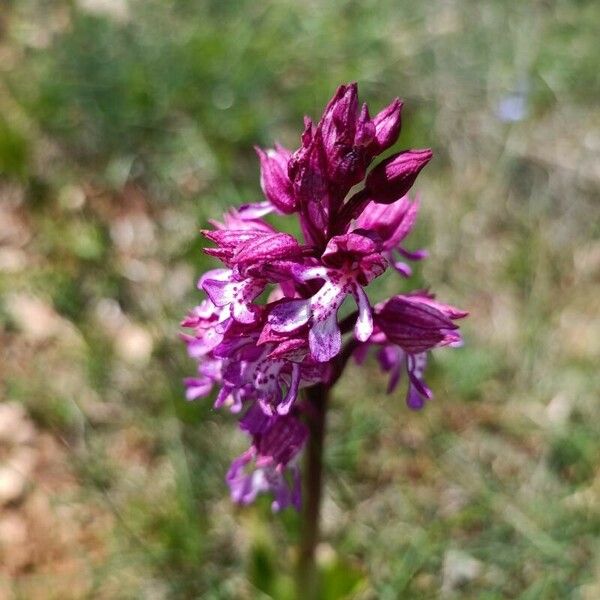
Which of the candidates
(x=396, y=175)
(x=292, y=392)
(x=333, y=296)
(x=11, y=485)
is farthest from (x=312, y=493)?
(x=11, y=485)

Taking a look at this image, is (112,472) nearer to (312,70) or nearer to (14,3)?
(312,70)

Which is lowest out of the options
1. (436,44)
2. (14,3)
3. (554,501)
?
(554,501)

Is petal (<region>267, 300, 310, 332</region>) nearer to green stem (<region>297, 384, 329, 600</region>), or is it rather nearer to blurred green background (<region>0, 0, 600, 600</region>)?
green stem (<region>297, 384, 329, 600</region>)

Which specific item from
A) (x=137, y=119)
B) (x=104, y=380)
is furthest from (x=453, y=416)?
(x=137, y=119)

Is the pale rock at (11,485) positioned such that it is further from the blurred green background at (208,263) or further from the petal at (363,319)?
the petal at (363,319)

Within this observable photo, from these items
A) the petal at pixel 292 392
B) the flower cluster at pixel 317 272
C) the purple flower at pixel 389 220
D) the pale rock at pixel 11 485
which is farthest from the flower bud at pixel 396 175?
the pale rock at pixel 11 485

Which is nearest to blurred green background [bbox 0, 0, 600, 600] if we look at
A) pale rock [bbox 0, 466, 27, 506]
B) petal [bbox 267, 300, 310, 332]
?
pale rock [bbox 0, 466, 27, 506]

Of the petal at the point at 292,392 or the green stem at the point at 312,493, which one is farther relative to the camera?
the green stem at the point at 312,493

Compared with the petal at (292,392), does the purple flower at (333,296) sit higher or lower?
higher
